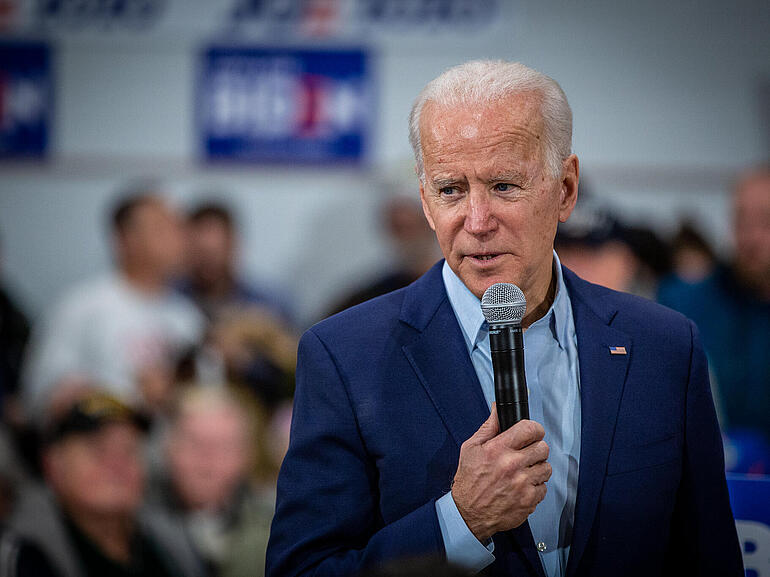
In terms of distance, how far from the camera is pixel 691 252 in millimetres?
5113

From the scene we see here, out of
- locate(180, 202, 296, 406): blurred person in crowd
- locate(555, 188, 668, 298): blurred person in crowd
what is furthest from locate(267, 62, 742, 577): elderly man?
locate(180, 202, 296, 406): blurred person in crowd

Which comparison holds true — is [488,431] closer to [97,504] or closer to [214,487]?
[97,504]

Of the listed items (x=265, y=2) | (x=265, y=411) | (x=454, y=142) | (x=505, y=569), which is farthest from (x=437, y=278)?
(x=265, y=2)

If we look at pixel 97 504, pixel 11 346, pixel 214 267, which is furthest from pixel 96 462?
pixel 214 267

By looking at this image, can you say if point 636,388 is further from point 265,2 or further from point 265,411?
point 265,2

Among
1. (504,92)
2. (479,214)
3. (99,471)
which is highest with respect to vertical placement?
(504,92)

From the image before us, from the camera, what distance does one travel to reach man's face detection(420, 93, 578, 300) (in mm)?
1285

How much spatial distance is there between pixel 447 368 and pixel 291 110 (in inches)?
170

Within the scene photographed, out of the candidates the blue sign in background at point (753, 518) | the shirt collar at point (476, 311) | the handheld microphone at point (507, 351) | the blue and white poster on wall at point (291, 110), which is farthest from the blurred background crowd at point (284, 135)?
the handheld microphone at point (507, 351)

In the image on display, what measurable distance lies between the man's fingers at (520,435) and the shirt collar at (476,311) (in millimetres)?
266

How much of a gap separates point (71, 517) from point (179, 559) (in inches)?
17.4

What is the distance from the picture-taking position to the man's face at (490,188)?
129 cm

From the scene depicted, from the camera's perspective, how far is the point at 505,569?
4.33ft

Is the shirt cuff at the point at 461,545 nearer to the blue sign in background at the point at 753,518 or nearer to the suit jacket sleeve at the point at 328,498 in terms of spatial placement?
the suit jacket sleeve at the point at 328,498
